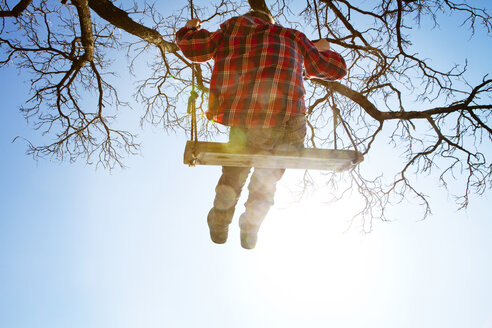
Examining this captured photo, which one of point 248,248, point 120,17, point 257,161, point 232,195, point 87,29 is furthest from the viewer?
point 87,29

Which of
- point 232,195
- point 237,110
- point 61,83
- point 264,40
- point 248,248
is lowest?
point 248,248

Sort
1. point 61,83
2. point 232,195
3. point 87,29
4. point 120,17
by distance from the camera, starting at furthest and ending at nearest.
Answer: point 61,83 < point 87,29 < point 120,17 < point 232,195

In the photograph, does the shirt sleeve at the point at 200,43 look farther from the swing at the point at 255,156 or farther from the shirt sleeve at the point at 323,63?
the shirt sleeve at the point at 323,63

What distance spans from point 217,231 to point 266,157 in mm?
967

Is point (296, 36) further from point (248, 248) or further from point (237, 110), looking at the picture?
point (248, 248)

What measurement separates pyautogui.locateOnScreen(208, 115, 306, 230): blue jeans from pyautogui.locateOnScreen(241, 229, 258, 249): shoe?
0.15 feet

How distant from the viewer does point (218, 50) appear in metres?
1.98

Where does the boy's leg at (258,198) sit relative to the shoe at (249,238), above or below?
above

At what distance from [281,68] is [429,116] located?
7.92 ft

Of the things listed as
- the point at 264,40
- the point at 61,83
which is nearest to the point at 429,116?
the point at 264,40

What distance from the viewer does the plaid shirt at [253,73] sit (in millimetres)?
1815

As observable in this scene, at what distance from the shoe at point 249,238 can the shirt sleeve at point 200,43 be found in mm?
1371

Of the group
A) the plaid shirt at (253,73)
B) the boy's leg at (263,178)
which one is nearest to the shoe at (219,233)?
the boy's leg at (263,178)

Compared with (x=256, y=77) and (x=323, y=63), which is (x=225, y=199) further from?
(x=323, y=63)
